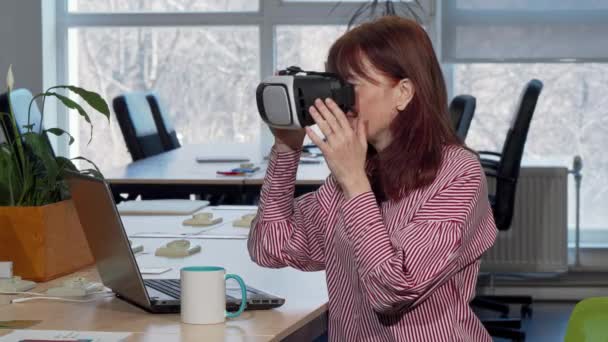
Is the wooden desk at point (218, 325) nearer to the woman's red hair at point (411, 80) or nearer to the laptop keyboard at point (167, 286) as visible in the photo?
the laptop keyboard at point (167, 286)

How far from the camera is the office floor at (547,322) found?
4.27m

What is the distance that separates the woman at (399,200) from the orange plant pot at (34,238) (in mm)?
574

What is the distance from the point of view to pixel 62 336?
1.56m

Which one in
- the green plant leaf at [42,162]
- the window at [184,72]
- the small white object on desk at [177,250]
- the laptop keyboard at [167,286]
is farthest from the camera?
the window at [184,72]

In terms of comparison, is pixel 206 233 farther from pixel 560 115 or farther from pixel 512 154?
pixel 560 115

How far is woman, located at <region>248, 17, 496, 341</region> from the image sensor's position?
5.04ft

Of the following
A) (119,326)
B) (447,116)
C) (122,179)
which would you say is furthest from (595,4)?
(119,326)

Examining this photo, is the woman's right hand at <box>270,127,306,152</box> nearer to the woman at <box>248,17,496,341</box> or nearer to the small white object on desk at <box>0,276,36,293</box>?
the woman at <box>248,17,496,341</box>

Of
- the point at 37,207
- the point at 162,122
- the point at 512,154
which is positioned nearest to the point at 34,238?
the point at 37,207

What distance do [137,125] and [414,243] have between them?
338 centimetres

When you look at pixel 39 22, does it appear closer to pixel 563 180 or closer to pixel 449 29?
pixel 449 29

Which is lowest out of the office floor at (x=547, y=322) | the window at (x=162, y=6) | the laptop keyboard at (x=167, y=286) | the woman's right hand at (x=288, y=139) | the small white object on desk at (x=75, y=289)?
the office floor at (x=547, y=322)

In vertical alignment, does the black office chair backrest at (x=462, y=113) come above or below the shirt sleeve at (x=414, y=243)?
above

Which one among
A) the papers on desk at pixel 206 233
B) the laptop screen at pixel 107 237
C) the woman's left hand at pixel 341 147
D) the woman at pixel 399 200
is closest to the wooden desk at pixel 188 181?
the papers on desk at pixel 206 233
